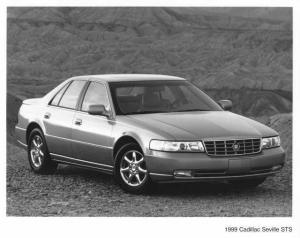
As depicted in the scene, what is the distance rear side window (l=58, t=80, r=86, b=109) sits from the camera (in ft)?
34.2

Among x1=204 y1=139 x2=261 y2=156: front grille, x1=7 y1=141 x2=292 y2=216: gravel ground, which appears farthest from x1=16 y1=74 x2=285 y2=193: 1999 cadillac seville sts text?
x1=7 y1=141 x2=292 y2=216: gravel ground

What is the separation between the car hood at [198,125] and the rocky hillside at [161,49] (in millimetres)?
48745

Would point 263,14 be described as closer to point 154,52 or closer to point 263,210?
point 154,52

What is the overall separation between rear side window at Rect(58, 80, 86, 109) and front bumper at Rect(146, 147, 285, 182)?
7.44 feet

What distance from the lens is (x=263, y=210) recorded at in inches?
325

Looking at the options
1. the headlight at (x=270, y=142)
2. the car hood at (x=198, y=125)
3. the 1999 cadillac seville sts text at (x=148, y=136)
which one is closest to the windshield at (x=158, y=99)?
the 1999 cadillac seville sts text at (x=148, y=136)

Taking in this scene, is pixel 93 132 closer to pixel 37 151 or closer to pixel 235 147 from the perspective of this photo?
pixel 37 151

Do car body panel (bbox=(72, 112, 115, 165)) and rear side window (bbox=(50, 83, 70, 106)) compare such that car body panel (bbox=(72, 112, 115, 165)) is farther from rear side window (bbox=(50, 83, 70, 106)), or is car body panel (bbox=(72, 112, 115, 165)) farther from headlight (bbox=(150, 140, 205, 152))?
headlight (bbox=(150, 140, 205, 152))

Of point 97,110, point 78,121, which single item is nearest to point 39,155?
point 78,121

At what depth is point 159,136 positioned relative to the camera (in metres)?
8.52

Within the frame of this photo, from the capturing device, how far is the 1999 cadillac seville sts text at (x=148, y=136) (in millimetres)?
8477

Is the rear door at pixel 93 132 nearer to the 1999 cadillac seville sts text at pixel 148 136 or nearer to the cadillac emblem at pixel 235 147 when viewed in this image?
the 1999 cadillac seville sts text at pixel 148 136

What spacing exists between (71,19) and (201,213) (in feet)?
303

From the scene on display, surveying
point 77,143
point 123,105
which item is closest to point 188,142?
point 123,105
